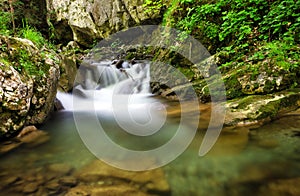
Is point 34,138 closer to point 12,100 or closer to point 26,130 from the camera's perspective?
point 26,130

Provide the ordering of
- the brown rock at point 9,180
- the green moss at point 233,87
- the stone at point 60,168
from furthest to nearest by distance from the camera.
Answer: the green moss at point 233,87, the stone at point 60,168, the brown rock at point 9,180

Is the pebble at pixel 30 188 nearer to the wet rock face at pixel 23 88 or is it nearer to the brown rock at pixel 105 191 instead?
the brown rock at pixel 105 191

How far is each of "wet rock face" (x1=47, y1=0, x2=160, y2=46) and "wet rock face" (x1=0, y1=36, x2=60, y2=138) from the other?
247 inches

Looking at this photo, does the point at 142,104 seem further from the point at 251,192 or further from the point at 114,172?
the point at 251,192

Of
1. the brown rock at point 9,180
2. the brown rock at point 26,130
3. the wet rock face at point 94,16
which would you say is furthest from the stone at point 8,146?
the wet rock face at point 94,16

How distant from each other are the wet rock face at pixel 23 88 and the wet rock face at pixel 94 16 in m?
6.28

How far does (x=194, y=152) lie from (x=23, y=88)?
2.87 meters

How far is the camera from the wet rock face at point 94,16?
9758mm

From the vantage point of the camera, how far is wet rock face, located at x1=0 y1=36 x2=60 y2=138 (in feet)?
10.2

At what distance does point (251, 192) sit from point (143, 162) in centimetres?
116

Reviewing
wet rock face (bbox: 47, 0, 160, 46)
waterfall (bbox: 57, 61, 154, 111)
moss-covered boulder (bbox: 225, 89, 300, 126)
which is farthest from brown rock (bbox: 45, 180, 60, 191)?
wet rock face (bbox: 47, 0, 160, 46)

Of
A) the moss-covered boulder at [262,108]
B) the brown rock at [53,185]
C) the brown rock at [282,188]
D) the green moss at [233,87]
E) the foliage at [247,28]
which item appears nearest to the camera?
the brown rock at [282,188]

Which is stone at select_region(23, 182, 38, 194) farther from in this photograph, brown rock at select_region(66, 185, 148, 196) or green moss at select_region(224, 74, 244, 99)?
green moss at select_region(224, 74, 244, 99)

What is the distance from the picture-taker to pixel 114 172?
2.22 m
